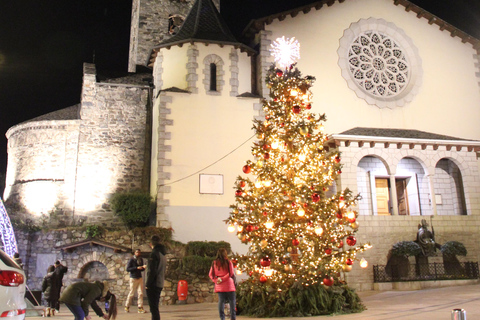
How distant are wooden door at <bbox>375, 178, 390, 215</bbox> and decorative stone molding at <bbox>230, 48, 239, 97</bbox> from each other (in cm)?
629

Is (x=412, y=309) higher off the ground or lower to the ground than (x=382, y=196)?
lower

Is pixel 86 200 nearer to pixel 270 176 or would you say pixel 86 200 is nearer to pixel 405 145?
pixel 270 176

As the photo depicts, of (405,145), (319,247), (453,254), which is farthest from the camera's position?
(405,145)

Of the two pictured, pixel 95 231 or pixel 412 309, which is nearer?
pixel 412 309

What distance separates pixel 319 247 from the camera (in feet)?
28.6

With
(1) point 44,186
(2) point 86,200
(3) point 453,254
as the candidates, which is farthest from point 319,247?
(1) point 44,186

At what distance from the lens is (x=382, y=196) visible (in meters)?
17.2

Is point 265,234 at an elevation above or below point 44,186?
below

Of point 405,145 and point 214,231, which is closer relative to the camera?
point 214,231

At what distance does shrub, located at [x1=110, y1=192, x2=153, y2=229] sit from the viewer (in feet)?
53.5

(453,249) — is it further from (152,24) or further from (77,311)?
(152,24)

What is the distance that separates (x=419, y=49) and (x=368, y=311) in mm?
13820

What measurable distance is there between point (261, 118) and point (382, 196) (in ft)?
17.7

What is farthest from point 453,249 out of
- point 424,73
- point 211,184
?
point 211,184
